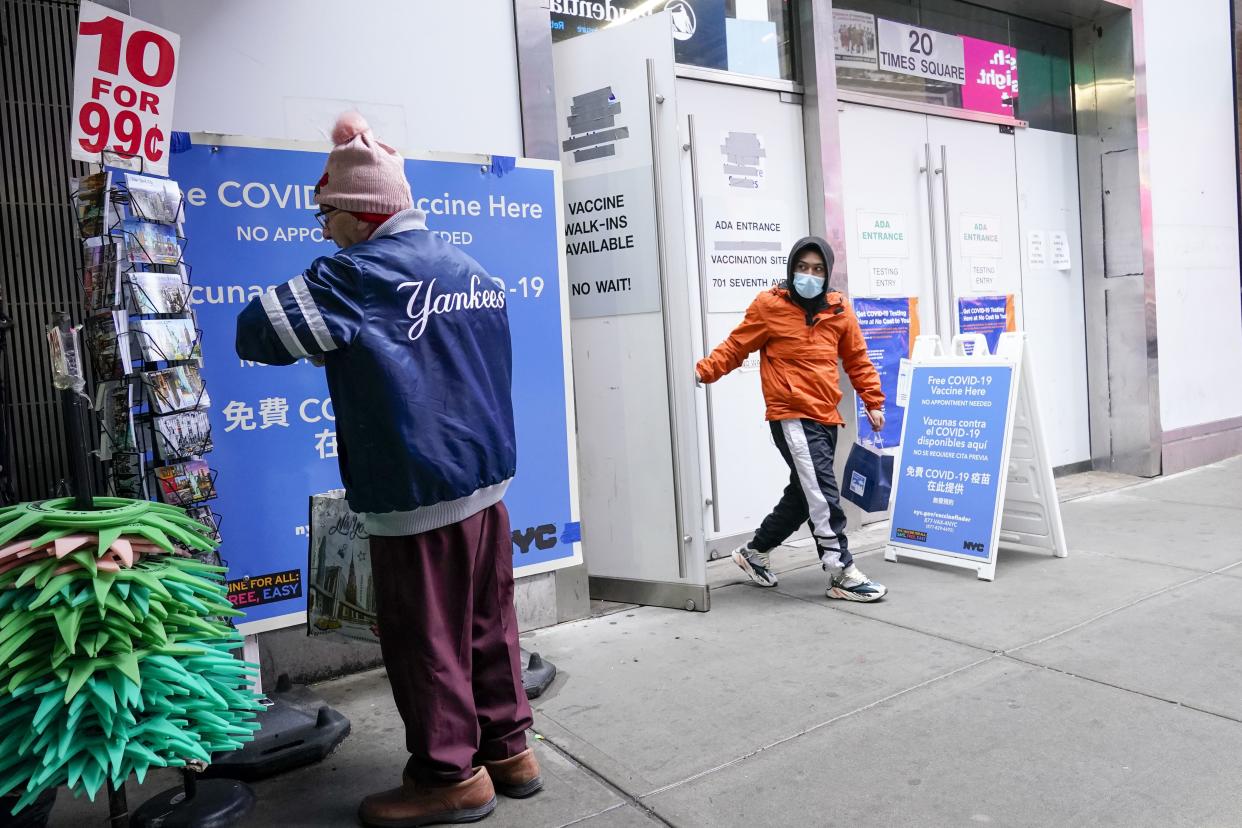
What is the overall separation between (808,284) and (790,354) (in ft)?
1.15

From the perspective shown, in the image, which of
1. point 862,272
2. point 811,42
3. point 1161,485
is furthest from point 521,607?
point 1161,485

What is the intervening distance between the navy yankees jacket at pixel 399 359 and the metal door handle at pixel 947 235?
505 cm

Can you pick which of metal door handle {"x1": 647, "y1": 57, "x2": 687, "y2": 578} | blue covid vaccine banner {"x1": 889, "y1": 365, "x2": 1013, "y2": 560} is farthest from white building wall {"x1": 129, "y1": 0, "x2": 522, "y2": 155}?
blue covid vaccine banner {"x1": 889, "y1": 365, "x2": 1013, "y2": 560}

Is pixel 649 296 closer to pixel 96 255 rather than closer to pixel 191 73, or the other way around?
pixel 191 73

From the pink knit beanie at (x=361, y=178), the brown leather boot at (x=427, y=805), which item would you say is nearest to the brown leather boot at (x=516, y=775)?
the brown leather boot at (x=427, y=805)

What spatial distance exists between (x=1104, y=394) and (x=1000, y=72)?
9.35ft

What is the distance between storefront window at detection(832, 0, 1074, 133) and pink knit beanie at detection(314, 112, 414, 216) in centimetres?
458

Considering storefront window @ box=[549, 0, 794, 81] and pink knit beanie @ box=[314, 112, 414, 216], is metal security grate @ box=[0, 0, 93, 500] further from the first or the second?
storefront window @ box=[549, 0, 794, 81]

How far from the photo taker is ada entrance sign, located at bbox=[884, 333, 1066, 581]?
5.04 metres

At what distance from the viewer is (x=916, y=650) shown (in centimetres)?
395

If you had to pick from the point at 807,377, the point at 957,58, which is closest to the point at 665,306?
the point at 807,377

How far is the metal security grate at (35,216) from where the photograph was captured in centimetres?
349

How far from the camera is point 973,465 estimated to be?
5.11m

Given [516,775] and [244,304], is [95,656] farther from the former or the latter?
[244,304]
